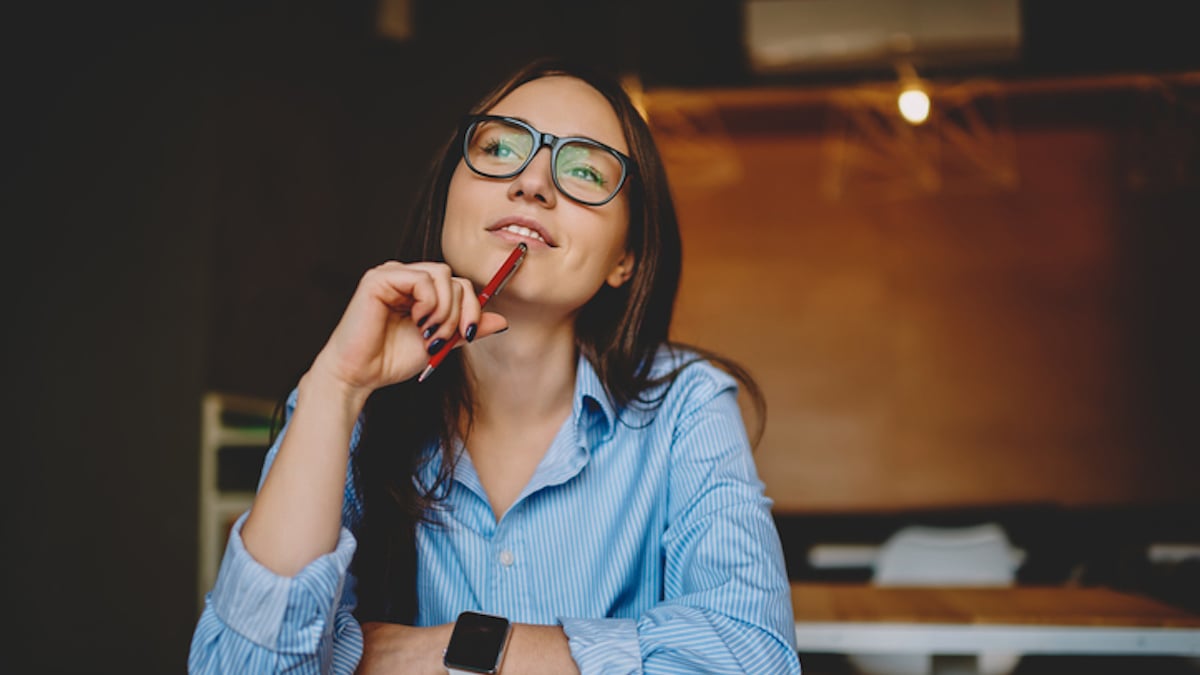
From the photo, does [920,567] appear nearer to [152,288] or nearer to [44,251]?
[152,288]

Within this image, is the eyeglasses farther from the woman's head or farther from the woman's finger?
the woman's finger

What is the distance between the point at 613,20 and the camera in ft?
16.3

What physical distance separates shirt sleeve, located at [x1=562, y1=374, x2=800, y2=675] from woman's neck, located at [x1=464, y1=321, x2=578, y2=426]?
21 centimetres

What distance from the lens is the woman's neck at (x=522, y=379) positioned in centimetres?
145

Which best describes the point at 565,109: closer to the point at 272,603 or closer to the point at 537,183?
the point at 537,183

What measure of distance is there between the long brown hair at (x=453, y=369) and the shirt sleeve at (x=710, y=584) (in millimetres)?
129

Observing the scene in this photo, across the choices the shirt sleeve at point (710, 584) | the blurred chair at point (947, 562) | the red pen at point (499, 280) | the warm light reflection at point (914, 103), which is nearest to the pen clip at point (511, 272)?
the red pen at point (499, 280)

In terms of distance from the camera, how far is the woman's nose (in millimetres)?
1306

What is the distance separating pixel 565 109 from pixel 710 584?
71cm

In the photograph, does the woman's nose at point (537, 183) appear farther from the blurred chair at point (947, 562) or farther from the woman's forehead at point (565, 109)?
the blurred chair at point (947, 562)

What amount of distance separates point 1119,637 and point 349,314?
53.0 inches

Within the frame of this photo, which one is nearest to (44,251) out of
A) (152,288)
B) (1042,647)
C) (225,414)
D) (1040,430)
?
(152,288)

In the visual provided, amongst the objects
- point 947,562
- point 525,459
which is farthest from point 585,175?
point 947,562

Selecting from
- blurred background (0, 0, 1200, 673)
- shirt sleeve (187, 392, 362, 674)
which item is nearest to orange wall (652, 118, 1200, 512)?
blurred background (0, 0, 1200, 673)
